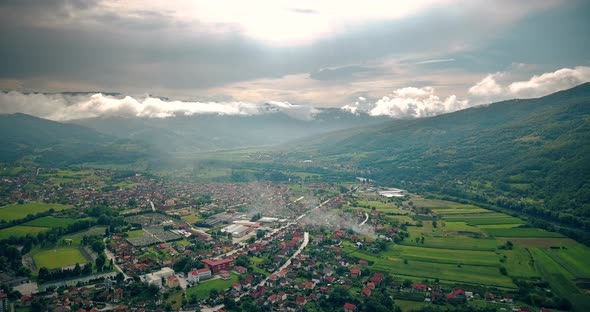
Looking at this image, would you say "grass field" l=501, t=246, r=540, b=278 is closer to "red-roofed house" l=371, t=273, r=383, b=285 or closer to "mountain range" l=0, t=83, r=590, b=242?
"mountain range" l=0, t=83, r=590, b=242

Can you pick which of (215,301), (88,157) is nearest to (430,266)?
(215,301)

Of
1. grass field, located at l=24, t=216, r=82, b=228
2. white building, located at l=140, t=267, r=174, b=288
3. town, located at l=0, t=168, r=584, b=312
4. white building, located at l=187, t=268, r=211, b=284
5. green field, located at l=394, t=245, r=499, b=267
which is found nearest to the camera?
town, located at l=0, t=168, r=584, b=312

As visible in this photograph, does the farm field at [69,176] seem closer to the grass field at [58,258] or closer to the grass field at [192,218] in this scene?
the grass field at [192,218]

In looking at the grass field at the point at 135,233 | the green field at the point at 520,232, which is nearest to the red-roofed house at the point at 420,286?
the green field at the point at 520,232

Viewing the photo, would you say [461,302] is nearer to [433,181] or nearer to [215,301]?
[215,301]

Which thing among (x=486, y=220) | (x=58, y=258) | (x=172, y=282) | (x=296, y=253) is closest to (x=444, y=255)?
(x=296, y=253)

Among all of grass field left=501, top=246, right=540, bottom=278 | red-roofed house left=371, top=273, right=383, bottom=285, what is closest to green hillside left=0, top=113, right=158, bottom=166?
red-roofed house left=371, top=273, right=383, bottom=285

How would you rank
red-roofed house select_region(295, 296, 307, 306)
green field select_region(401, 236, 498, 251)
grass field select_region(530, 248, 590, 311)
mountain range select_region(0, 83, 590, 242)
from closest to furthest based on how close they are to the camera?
Answer: grass field select_region(530, 248, 590, 311)
red-roofed house select_region(295, 296, 307, 306)
green field select_region(401, 236, 498, 251)
mountain range select_region(0, 83, 590, 242)
